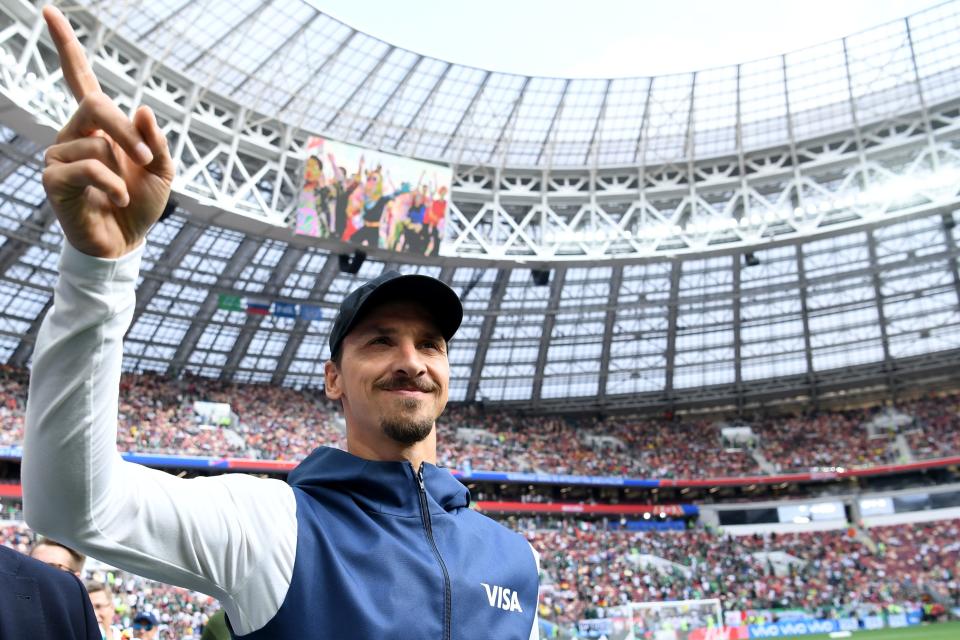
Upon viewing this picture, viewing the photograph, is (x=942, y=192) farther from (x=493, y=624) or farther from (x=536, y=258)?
(x=493, y=624)

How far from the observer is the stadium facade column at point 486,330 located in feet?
137

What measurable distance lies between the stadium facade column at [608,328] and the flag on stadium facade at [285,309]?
50.9 feet

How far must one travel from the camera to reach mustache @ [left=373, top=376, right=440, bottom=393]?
89.5 inches

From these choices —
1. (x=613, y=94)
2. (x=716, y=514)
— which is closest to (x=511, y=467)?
(x=716, y=514)

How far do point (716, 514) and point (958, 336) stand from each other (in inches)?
678

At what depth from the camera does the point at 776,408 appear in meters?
50.9

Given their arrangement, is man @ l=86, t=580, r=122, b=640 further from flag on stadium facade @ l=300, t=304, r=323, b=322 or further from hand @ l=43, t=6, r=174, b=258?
flag on stadium facade @ l=300, t=304, r=323, b=322

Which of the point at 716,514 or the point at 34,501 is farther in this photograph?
the point at 716,514

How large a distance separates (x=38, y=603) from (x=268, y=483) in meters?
0.55

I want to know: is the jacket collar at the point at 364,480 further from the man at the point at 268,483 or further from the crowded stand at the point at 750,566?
the crowded stand at the point at 750,566

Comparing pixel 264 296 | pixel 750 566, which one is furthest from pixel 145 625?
pixel 750 566

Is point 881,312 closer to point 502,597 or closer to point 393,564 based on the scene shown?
point 502,597

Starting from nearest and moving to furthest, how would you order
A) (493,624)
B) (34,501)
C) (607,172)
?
1. (34,501)
2. (493,624)
3. (607,172)

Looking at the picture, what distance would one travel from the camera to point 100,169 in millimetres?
1399
